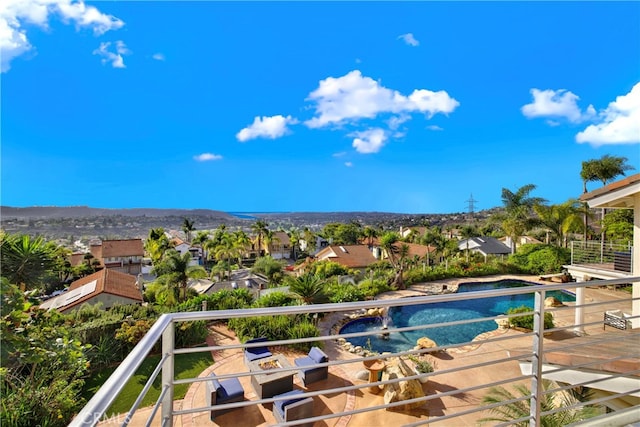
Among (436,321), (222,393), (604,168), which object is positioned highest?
(604,168)

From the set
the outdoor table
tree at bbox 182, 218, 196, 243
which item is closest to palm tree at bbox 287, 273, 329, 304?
the outdoor table

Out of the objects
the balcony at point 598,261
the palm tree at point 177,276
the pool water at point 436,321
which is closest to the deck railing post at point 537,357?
the pool water at point 436,321

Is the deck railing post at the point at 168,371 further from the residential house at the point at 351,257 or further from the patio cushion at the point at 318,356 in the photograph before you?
the residential house at the point at 351,257

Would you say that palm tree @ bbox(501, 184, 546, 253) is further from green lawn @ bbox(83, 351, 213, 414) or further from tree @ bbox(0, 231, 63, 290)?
tree @ bbox(0, 231, 63, 290)

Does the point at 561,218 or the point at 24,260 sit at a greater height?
the point at 561,218

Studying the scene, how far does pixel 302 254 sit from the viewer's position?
4984cm

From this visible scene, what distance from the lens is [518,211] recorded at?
2323 centimetres

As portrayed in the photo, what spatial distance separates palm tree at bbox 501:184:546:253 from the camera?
22.4 metres

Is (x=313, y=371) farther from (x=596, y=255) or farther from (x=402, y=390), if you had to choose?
(x=596, y=255)

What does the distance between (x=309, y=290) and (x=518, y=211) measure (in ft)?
65.6

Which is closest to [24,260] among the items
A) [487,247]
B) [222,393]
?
[222,393]

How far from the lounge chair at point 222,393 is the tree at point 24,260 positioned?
379cm

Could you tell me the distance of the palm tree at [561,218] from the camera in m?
19.9

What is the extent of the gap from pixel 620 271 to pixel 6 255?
A: 12716mm
